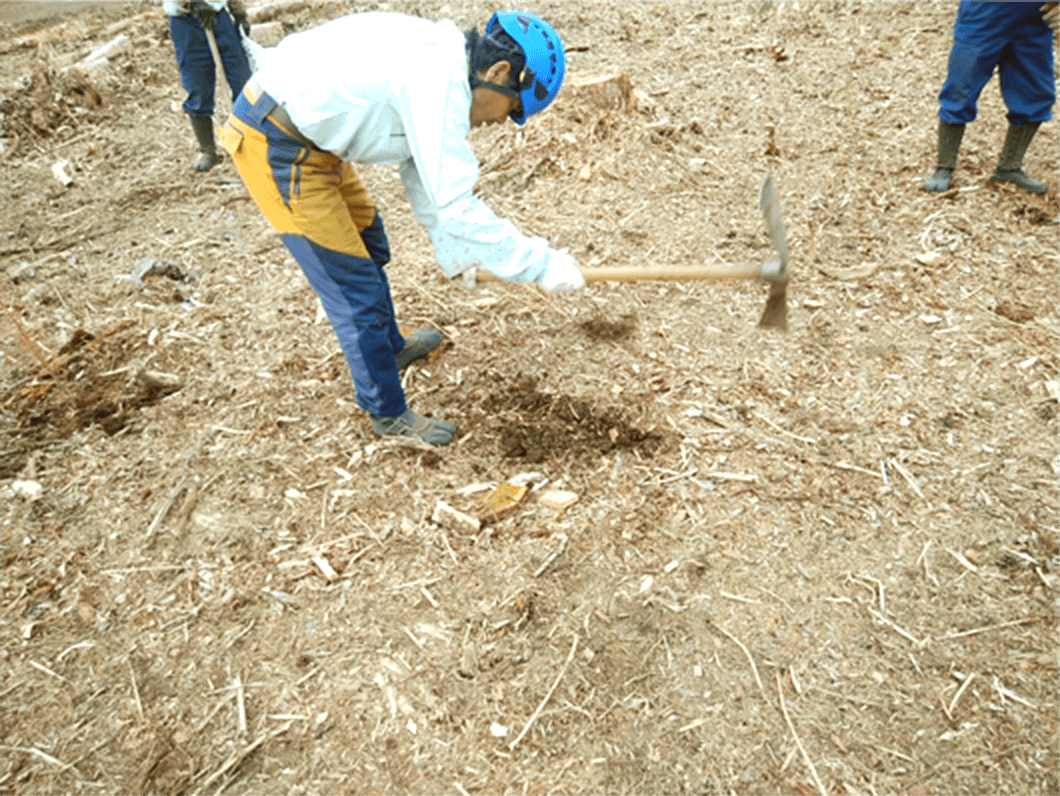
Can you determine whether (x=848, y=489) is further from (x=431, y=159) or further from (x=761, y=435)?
(x=431, y=159)

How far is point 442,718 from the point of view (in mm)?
2271

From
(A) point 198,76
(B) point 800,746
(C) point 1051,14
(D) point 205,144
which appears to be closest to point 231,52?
(A) point 198,76

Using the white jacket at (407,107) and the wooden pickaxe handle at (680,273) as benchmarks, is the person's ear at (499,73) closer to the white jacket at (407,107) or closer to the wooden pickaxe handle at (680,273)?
the white jacket at (407,107)

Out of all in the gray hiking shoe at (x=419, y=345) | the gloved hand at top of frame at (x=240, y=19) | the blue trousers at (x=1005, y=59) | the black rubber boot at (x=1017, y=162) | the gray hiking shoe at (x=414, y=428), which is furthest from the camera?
the gloved hand at top of frame at (x=240, y=19)

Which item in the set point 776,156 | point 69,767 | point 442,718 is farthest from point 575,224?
point 69,767

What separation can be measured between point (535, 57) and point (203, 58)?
4192 millimetres

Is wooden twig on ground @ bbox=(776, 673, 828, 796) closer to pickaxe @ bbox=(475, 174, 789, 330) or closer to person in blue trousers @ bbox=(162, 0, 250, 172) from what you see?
pickaxe @ bbox=(475, 174, 789, 330)

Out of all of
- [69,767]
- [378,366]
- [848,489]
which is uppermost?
[378,366]

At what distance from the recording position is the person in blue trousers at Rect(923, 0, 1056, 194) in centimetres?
394

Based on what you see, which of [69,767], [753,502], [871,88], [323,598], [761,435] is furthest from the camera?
[871,88]

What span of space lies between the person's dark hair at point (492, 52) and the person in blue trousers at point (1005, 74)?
10.4 ft

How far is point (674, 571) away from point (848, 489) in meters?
0.86

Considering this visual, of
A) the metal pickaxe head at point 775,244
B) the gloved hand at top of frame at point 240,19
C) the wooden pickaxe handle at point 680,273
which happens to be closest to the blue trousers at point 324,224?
the wooden pickaxe handle at point 680,273

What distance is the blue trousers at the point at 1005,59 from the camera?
A: 3922 millimetres
